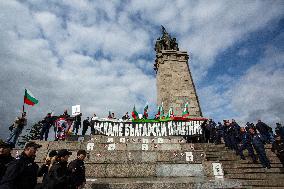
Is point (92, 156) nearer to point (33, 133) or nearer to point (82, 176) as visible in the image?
point (82, 176)

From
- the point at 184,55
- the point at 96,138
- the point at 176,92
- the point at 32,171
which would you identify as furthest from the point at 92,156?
the point at 184,55

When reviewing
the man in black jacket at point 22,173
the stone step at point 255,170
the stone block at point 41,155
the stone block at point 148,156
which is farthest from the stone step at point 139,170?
the man in black jacket at point 22,173

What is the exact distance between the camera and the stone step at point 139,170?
8.31 meters

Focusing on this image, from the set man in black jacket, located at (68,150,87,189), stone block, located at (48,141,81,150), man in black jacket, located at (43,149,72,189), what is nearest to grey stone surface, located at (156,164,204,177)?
man in black jacket, located at (68,150,87,189)

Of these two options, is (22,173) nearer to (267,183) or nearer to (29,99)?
(267,183)

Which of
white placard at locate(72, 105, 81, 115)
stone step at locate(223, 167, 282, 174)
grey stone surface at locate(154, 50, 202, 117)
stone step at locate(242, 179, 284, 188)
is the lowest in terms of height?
stone step at locate(242, 179, 284, 188)

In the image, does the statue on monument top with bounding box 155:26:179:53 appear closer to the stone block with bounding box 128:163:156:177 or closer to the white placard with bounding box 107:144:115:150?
the white placard with bounding box 107:144:115:150

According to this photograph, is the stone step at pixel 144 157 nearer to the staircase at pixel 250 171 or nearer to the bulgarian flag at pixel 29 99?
the staircase at pixel 250 171

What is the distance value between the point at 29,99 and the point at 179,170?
33.1ft

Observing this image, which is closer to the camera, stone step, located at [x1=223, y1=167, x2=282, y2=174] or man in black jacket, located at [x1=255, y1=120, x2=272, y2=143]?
stone step, located at [x1=223, y1=167, x2=282, y2=174]

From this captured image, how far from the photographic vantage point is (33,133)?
1325 inches

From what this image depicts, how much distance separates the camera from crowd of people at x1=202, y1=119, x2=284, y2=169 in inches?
367

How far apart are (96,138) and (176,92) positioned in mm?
10836

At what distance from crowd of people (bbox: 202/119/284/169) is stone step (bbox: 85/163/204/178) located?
3.11 meters
